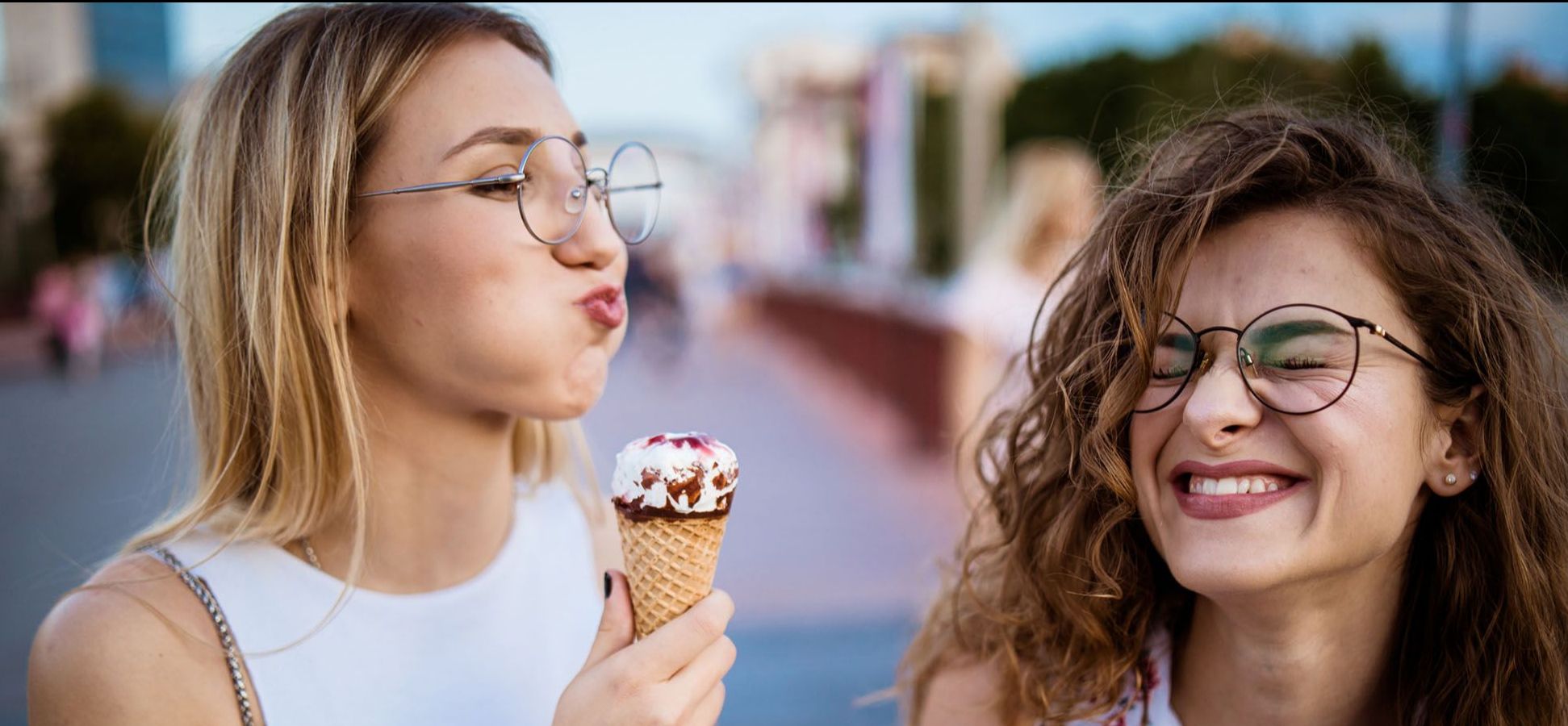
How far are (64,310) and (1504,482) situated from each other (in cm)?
1877

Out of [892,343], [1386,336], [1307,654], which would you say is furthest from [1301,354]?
[892,343]

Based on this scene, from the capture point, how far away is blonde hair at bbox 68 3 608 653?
1.72 m

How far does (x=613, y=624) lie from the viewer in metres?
1.55

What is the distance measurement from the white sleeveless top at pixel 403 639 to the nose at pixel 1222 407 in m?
1.17

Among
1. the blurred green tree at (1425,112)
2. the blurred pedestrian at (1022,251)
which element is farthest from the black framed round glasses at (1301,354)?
the blurred pedestrian at (1022,251)

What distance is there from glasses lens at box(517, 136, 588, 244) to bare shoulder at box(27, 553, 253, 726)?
0.78m

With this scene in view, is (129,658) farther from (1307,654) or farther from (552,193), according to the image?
(1307,654)

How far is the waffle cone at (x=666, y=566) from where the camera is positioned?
162 cm

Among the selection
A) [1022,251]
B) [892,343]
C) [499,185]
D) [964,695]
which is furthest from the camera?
[892,343]

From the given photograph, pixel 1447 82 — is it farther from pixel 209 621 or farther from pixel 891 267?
pixel 891 267

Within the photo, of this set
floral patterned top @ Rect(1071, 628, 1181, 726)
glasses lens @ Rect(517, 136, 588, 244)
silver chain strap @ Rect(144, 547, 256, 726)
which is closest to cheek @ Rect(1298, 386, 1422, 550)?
floral patterned top @ Rect(1071, 628, 1181, 726)

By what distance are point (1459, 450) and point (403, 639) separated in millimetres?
1811

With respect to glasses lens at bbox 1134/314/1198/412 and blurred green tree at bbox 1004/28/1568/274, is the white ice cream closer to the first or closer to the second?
glasses lens at bbox 1134/314/1198/412

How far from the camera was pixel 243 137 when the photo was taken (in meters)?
1.78
